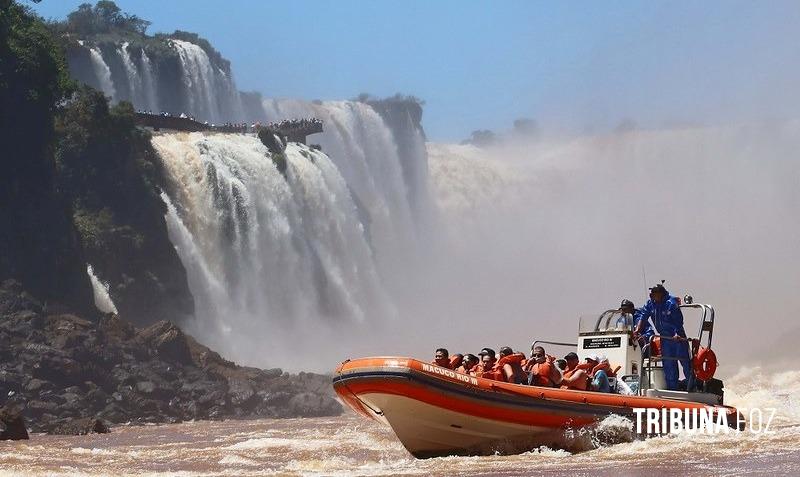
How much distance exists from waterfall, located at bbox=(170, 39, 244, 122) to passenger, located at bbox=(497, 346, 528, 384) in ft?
200

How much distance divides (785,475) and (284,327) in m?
49.7

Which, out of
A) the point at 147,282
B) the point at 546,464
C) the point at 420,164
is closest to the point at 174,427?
the point at 147,282

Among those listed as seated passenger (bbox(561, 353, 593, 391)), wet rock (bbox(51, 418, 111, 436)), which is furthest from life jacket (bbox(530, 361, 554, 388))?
wet rock (bbox(51, 418, 111, 436))

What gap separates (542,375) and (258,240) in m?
41.8

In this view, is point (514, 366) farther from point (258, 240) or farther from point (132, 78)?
point (132, 78)

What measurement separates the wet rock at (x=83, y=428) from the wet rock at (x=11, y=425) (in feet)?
7.71

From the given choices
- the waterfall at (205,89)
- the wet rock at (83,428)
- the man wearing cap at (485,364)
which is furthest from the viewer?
the waterfall at (205,89)

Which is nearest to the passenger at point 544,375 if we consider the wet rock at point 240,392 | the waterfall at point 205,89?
the wet rock at point 240,392

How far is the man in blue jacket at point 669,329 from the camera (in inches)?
941

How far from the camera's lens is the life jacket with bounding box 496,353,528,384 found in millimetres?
22547

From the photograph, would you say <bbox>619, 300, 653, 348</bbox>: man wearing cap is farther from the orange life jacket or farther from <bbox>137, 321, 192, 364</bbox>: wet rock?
<bbox>137, 321, 192, 364</bbox>: wet rock

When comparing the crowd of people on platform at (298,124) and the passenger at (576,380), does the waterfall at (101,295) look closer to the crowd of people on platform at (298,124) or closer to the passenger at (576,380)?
the crowd of people on platform at (298,124)

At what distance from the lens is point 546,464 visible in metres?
20.3

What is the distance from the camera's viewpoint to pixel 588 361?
23359 mm
